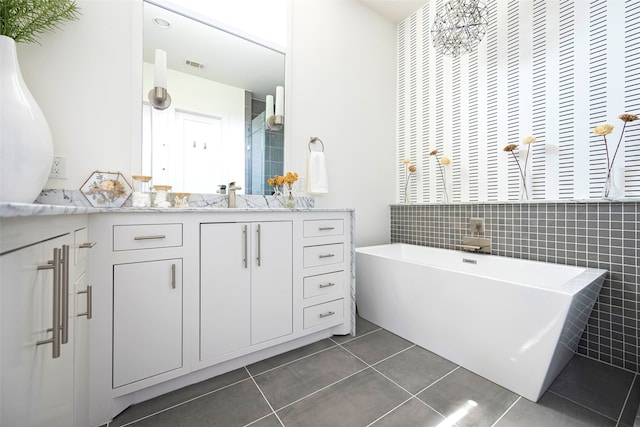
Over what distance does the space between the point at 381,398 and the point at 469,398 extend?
0.44 metres

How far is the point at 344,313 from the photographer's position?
1.96 meters

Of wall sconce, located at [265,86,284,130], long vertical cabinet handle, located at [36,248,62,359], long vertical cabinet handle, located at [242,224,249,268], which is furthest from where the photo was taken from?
wall sconce, located at [265,86,284,130]

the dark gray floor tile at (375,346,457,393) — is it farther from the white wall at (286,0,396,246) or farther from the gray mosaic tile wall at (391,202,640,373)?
the white wall at (286,0,396,246)

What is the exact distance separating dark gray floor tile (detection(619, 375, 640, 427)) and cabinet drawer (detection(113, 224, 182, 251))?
221cm

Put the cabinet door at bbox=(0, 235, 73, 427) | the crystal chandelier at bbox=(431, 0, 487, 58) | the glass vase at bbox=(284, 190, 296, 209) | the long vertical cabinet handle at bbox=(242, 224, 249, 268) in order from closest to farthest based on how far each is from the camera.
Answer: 1. the cabinet door at bbox=(0, 235, 73, 427)
2. the long vertical cabinet handle at bbox=(242, 224, 249, 268)
3. the crystal chandelier at bbox=(431, 0, 487, 58)
4. the glass vase at bbox=(284, 190, 296, 209)

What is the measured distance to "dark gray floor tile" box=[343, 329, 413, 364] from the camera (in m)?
1.71

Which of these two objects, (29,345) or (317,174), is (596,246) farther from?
(29,345)

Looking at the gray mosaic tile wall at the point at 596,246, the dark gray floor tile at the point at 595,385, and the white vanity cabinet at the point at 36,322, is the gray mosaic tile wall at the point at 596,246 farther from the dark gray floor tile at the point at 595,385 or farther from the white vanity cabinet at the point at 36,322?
the white vanity cabinet at the point at 36,322

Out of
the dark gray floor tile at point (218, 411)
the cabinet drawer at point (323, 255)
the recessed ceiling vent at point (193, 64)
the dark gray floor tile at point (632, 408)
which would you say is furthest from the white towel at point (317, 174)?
the dark gray floor tile at point (632, 408)

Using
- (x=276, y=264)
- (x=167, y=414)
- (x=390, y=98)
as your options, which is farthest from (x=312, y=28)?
(x=167, y=414)

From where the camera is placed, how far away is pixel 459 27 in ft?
6.18

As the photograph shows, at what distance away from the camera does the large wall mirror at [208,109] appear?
1704 millimetres

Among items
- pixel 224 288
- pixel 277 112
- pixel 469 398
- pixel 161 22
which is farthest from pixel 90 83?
pixel 469 398

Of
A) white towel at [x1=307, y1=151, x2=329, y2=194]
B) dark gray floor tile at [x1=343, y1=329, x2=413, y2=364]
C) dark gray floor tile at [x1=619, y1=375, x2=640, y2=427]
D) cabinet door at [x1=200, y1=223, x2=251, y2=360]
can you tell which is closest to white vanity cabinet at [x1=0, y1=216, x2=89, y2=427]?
cabinet door at [x1=200, y1=223, x2=251, y2=360]
